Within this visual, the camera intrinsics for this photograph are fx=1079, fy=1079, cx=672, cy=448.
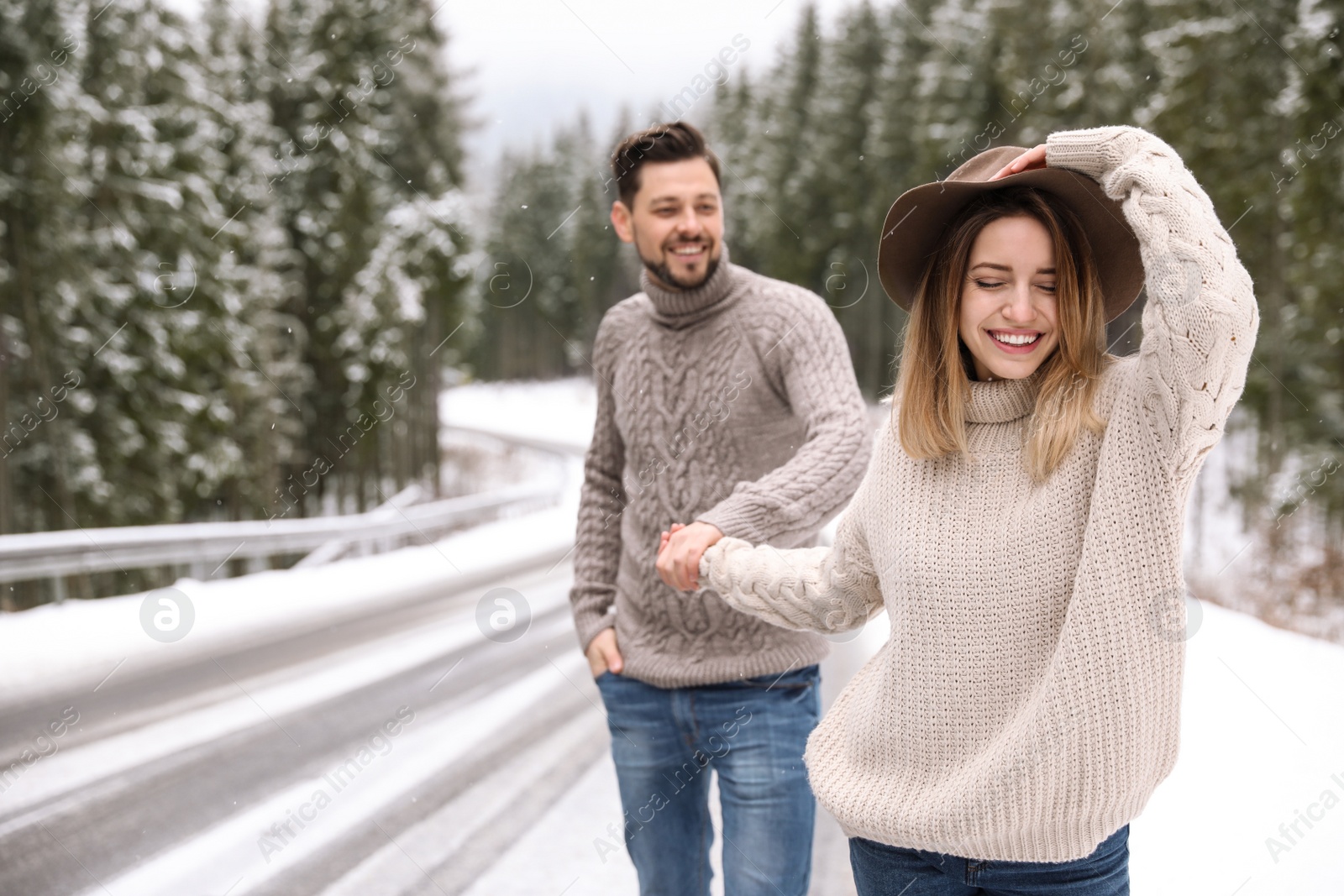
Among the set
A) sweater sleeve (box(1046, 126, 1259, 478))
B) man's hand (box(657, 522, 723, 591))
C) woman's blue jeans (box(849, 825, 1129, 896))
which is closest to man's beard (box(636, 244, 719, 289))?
man's hand (box(657, 522, 723, 591))

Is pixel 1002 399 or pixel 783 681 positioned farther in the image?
pixel 783 681

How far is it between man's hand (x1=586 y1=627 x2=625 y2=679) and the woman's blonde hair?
1.31 meters

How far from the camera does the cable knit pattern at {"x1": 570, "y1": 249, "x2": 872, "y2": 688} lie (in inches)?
112

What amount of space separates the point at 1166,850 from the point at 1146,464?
2.92 meters

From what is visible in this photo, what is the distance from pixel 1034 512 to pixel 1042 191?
1.96 ft

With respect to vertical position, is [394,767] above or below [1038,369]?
below

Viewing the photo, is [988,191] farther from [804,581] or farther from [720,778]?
→ [720,778]

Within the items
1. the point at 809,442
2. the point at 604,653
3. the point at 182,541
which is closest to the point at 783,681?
the point at 604,653

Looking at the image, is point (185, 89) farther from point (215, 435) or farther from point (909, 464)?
point (909, 464)

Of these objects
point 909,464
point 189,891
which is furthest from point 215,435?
point 909,464

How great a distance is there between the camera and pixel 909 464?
209cm

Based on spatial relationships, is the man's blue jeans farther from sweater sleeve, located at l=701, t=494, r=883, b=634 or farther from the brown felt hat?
the brown felt hat

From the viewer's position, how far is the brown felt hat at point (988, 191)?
192 cm

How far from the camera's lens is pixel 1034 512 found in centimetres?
187
